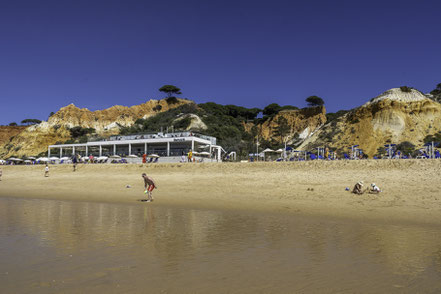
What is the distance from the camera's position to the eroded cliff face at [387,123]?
46331 mm

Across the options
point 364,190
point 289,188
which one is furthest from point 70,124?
point 364,190

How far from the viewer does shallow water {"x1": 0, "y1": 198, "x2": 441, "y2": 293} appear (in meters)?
4.28

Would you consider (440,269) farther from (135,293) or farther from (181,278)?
(135,293)

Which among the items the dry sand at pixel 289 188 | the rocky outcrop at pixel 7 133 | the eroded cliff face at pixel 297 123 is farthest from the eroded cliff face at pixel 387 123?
the rocky outcrop at pixel 7 133

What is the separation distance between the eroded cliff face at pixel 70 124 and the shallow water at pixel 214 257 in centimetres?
6872

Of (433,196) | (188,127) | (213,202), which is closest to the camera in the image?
(433,196)

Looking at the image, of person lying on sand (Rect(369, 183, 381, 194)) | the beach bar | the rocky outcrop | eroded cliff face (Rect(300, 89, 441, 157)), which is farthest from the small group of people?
the rocky outcrop

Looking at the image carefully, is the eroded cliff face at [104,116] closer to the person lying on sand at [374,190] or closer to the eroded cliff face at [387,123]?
the eroded cliff face at [387,123]

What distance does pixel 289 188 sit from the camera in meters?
17.0

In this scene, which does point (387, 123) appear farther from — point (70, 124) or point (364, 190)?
point (70, 124)

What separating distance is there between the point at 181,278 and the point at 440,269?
3.82 m

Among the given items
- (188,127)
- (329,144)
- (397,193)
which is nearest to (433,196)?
(397,193)

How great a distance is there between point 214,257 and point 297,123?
7242cm

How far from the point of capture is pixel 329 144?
50469 mm
